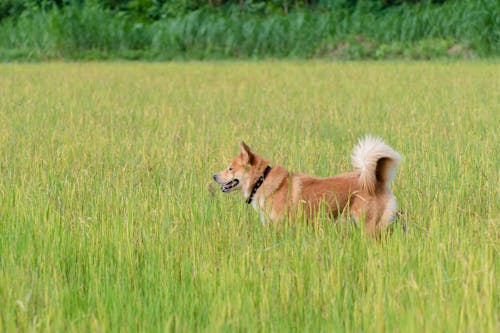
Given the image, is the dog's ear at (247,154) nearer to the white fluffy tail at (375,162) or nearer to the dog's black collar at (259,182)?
the dog's black collar at (259,182)

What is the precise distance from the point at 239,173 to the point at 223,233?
98cm

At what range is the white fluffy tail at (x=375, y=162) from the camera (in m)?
4.52

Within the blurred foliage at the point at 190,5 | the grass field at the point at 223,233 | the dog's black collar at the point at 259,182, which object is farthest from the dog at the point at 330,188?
the blurred foliage at the point at 190,5

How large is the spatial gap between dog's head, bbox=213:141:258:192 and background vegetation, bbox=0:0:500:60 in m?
17.9

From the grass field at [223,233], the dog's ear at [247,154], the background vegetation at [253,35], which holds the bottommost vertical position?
the grass field at [223,233]

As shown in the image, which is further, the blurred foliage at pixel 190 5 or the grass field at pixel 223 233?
the blurred foliage at pixel 190 5

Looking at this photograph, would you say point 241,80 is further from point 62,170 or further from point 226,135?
point 62,170

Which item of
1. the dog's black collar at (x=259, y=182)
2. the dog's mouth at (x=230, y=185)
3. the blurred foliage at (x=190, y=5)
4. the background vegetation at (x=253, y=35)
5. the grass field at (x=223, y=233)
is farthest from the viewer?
the blurred foliage at (x=190, y=5)

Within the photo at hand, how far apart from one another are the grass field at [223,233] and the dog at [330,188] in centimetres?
13

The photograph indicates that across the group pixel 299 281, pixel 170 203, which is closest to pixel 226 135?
pixel 170 203

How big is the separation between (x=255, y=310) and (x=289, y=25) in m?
21.8

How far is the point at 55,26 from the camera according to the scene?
24.1m

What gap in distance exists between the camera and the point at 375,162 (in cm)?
452

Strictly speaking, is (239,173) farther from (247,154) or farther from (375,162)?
(375,162)
